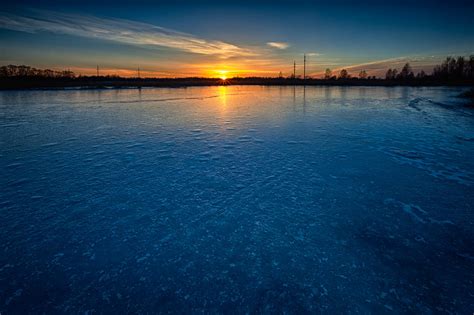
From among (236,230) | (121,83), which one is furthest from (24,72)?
(236,230)

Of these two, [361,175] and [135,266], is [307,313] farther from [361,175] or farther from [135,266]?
[361,175]

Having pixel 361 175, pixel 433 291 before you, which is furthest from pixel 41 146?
pixel 433 291

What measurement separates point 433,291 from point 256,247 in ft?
7.19

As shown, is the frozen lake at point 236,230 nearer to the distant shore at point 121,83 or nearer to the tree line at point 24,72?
the distant shore at point 121,83

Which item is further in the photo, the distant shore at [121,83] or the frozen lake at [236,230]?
the distant shore at [121,83]

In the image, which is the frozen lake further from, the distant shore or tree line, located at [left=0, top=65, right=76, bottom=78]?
tree line, located at [left=0, top=65, right=76, bottom=78]

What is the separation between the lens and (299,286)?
2.88 metres

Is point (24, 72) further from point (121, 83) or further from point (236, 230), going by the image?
point (236, 230)

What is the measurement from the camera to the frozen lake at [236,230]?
9.04 ft

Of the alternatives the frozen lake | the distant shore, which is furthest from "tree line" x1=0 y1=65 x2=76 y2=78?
the frozen lake

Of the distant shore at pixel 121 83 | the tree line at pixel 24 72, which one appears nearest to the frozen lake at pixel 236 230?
the distant shore at pixel 121 83

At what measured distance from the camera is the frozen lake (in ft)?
9.04

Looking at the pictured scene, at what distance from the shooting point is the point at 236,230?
3939mm

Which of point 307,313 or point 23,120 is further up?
point 23,120
